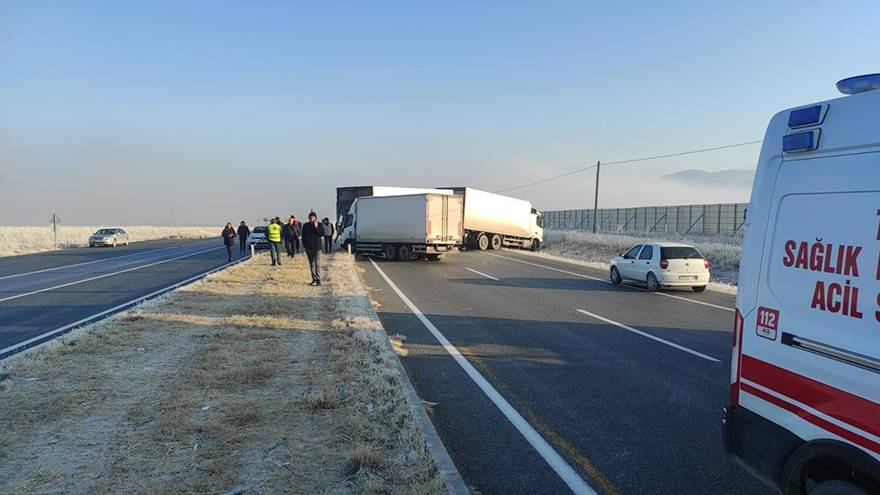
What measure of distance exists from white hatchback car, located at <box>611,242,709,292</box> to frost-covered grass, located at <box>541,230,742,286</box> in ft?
17.2

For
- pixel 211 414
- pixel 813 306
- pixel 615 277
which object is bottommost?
pixel 211 414

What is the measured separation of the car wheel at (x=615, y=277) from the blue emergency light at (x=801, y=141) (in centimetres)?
1485

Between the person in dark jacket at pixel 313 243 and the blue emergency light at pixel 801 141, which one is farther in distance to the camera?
the person in dark jacket at pixel 313 243

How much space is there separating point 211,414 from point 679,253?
1390cm

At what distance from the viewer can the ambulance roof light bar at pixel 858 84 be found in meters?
2.91

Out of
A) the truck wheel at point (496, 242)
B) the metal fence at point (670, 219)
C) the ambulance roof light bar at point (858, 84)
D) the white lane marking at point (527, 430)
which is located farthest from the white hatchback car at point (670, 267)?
the metal fence at point (670, 219)

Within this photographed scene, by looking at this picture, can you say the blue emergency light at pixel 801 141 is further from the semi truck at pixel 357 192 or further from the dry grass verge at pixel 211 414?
the semi truck at pixel 357 192

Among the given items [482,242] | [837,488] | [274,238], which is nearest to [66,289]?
[274,238]

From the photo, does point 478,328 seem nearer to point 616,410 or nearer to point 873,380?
point 616,410

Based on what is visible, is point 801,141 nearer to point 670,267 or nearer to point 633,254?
point 670,267

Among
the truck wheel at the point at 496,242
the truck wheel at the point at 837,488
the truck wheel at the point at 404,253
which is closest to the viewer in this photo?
the truck wheel at the point at 837,488

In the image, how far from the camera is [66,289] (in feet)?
51.9

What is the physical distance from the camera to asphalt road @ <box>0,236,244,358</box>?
33.9 feet

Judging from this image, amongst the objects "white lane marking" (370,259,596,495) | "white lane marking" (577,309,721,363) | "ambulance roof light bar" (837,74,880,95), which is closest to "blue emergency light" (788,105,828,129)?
"ambulance roof light bar" (837,74,880,95)
